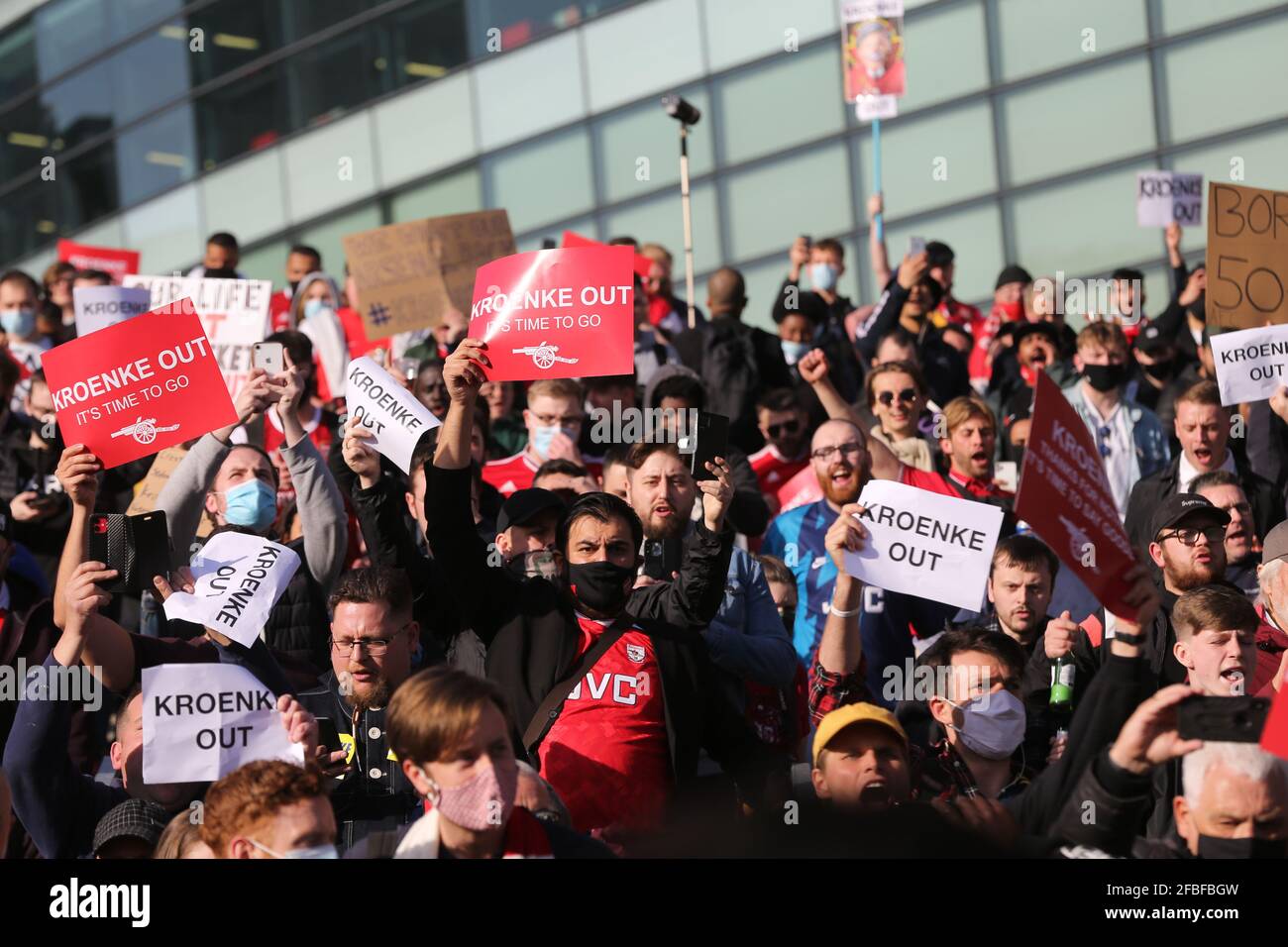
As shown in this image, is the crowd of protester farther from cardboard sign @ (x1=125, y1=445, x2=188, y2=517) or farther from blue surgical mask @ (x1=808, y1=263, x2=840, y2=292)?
blue surgical mask @ (x1=808, y1=263, x2=840, y2=292)

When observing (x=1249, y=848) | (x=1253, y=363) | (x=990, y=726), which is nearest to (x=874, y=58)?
(x=1253, y=363)

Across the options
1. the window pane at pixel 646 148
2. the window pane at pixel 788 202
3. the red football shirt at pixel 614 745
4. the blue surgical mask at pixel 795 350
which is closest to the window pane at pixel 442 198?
the window pane at pixel 646 148

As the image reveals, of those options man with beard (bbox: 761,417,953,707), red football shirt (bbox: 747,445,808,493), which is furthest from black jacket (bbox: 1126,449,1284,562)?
red football shirt (bbox: 747,445,808,493)

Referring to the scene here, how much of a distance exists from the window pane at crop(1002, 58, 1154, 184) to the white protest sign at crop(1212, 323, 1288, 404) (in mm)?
10672

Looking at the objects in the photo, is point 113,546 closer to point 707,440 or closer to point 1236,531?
point 707,440

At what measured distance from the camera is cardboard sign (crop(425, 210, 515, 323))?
1065 cm

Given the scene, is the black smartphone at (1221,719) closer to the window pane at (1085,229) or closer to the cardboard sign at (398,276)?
the cardboard sign at (398,276)

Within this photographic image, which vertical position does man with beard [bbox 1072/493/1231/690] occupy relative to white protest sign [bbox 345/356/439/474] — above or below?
below

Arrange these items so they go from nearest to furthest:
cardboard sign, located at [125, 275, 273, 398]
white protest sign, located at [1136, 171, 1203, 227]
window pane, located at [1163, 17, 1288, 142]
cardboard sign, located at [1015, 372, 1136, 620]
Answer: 1. cardboard sign, located at [1015, 372, 1136, 620]
2. cardboard sign, located at [125, 275, 273, 398]
3. white protest sign, located at [1136, 171, 1203, 227]
4. window pane, located at [1163, 17, 1288, 142]

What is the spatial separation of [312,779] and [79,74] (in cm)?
2546

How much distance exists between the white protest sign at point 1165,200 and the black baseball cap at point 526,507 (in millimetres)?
6432

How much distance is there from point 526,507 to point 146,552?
59.6 inches

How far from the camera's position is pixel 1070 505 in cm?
503
